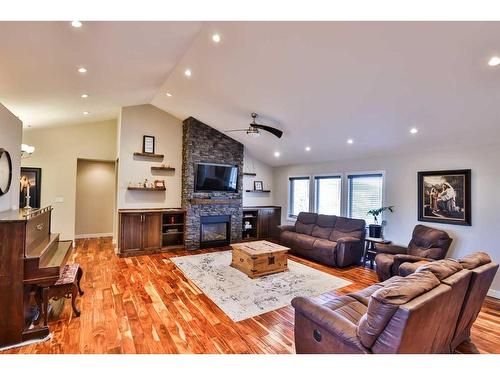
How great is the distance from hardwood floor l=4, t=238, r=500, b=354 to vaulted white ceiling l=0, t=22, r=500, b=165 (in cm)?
264

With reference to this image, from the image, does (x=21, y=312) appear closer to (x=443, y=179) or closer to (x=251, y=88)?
(x=251, y=88)

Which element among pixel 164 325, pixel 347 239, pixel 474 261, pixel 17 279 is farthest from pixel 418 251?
pixel 17 279

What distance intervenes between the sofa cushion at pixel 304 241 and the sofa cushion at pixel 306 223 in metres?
0.25

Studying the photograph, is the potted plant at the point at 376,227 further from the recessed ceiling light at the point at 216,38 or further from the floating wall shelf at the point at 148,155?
the floating wall shelf at the point at 148,155

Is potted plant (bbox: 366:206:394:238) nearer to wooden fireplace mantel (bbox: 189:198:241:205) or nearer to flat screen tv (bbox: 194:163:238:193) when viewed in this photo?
wooden fireplace mantel (bbox: 189:198:241:205)

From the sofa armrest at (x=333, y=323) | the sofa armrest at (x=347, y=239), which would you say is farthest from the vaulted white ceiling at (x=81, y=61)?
the sofa armrest at (x=347, y=239)

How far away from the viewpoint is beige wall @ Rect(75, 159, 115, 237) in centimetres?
727

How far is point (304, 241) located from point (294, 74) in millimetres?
3577

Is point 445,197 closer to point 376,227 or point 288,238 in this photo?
point 376,227

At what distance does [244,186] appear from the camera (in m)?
7.66

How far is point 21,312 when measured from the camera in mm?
2434

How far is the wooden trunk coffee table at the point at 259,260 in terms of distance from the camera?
14.2 ft
